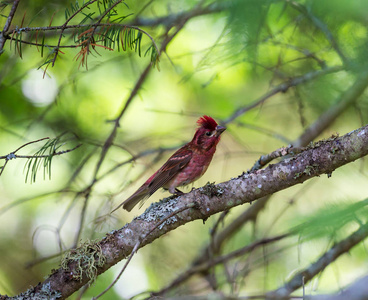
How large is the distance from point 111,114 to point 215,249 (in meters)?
2.03

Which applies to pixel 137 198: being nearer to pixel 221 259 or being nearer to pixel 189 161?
pixel 189 161

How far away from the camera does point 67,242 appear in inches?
211

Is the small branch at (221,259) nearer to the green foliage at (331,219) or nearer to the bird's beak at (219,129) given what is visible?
the bird's beak at (219,129)

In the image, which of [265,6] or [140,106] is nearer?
[265,6]

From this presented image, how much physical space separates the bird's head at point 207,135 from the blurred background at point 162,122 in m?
0.17

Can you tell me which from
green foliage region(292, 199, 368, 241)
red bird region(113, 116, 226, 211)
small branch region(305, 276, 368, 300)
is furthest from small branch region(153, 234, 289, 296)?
small branch region(305, 276, 368, 300)

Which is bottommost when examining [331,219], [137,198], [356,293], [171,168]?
[356,293]

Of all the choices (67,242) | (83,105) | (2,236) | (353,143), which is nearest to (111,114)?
(83,105)

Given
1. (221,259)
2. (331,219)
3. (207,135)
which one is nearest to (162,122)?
(207,135)

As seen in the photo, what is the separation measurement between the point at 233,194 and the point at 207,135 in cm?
169

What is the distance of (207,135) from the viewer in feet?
16.0

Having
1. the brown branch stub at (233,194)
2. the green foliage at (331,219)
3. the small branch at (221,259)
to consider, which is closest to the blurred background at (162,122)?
the small branch at (221,259)

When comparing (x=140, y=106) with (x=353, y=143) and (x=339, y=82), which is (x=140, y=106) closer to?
→ (x=339, y=82)

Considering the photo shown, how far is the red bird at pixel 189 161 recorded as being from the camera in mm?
4711
